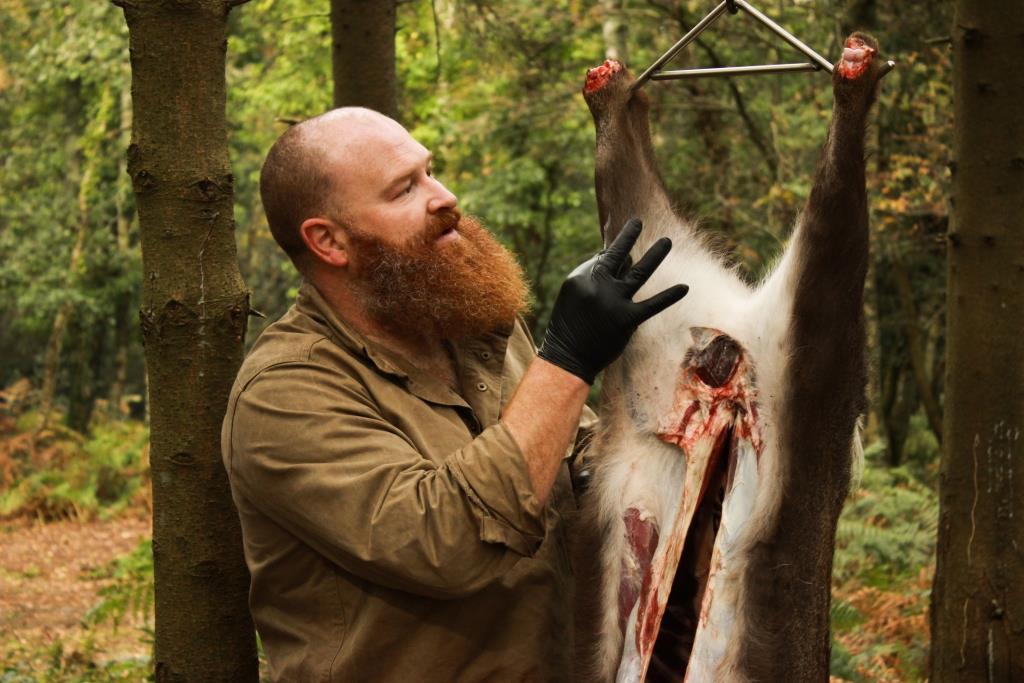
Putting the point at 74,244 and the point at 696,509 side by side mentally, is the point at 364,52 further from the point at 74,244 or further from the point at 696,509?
the point at 74,244

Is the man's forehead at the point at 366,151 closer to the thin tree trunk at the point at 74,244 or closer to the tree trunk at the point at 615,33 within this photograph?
the tree trunk at the point at 615,33

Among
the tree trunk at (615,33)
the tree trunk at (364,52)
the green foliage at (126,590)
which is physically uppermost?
the tree trunk at (615,33)

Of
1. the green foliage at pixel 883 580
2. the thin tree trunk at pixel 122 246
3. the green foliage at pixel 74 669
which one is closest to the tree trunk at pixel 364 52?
the green foliage at pixel 74 669

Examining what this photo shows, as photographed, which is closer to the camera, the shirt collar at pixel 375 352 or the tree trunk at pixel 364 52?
the shirt collar at pixel 375 352

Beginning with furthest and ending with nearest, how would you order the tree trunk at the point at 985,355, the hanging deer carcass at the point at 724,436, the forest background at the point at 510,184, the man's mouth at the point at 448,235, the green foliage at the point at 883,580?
1. the forest background at the point at 510,184
2. the green foliage at the point at 883,580
3. the tree trunk at the point at 985,355
4. the man's mouth at the point at 448,235
5. the hanging deer carcass at the point at 724,436

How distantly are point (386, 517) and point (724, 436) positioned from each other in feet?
2.85

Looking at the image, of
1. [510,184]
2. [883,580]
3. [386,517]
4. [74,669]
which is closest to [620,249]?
[386,517]

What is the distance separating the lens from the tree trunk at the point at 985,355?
12.1 feet

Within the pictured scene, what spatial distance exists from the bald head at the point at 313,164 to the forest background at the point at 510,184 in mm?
2837

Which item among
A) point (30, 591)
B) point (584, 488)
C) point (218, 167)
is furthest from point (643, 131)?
point (30, 591)

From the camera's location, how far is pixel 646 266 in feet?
8.47

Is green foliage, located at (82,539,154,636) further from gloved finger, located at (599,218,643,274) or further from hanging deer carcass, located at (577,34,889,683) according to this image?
gloved finger, located at (599,218,643,274)

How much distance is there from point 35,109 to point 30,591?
34.0 ft

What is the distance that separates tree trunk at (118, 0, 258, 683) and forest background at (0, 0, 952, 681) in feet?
6.50
